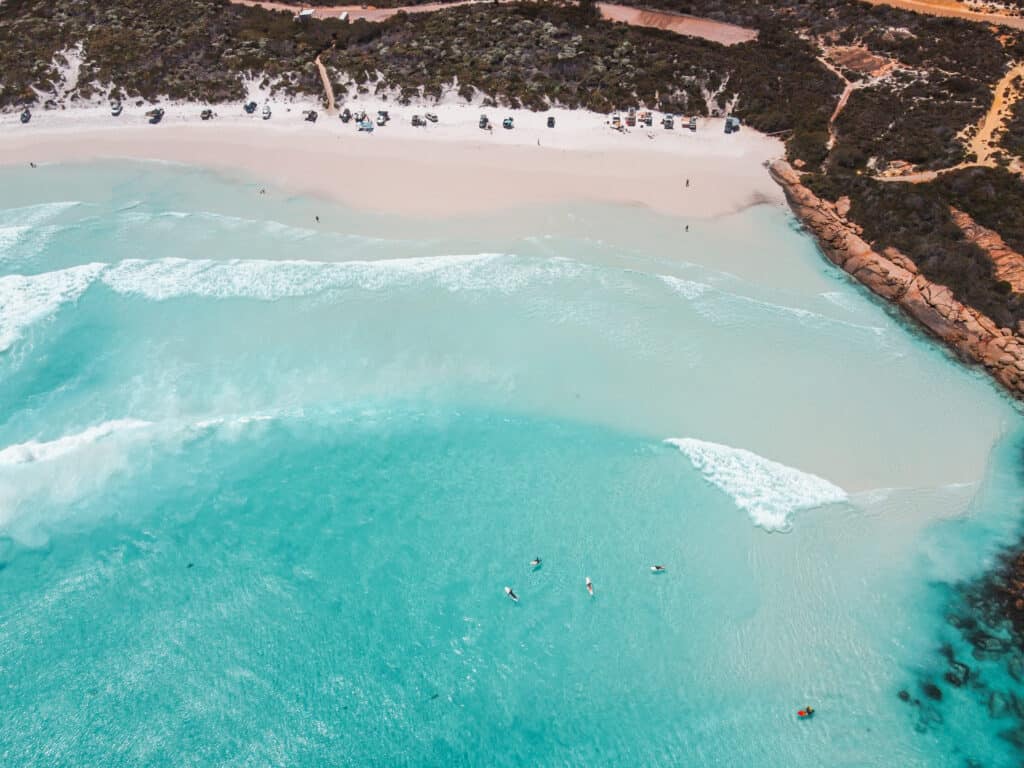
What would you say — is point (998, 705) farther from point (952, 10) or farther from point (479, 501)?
point (952, 10)

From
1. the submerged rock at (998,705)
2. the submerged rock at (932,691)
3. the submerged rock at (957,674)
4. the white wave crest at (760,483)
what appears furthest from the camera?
the white wave crest at (760,483)

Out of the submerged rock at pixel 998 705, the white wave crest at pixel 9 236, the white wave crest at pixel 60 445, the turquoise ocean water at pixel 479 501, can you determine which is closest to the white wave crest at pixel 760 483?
the turquoise ocean water at pixel 479 501

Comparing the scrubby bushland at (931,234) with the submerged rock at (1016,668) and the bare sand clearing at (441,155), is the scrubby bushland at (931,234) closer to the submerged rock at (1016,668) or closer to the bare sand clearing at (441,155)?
the bare sand clearing at (441,155)

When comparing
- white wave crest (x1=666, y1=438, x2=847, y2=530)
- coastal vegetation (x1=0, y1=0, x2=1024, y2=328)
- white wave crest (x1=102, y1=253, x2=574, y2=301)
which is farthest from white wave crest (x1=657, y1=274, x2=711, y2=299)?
coastal vegetation (x1=0, y1=0, x2=1024, y2=328)

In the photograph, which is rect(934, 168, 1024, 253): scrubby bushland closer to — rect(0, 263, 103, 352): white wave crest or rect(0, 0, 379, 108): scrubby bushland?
rect(0, 0, 379, 108): scrubby bushland

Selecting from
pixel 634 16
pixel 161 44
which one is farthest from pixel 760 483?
pixel 161 44

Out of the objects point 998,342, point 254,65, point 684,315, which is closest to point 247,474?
point 684,315
